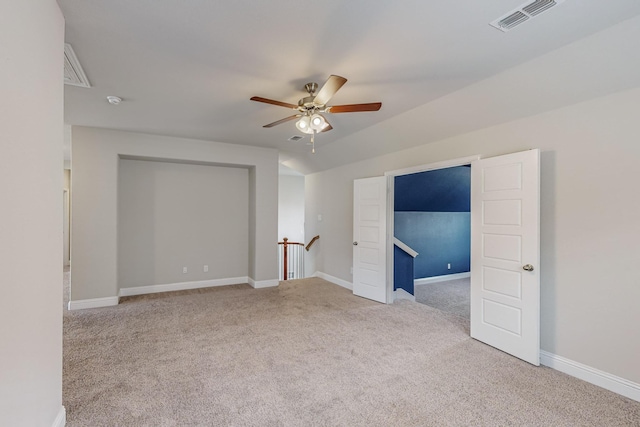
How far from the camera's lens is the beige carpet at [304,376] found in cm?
214

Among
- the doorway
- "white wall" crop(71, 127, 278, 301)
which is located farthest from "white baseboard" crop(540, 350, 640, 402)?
"white wall" crop(71, 127, 278, 301)

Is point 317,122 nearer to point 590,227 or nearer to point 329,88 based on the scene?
point 329,88

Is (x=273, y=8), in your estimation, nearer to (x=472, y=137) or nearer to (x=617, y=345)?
(x=472, y=137)

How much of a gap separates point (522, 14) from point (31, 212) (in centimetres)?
318

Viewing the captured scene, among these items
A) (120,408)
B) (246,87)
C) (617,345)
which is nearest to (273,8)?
(246,87)

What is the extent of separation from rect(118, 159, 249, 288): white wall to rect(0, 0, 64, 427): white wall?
11.9 feet

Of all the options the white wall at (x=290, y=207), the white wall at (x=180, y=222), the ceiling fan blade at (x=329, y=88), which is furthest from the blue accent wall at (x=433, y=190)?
the white wall at (x=290, y=207)

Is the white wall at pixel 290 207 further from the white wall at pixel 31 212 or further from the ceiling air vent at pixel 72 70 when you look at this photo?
the white wall at pixel 31 212

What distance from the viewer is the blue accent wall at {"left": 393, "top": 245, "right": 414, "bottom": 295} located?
16.9ft

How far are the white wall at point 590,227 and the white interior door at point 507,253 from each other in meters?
0.16

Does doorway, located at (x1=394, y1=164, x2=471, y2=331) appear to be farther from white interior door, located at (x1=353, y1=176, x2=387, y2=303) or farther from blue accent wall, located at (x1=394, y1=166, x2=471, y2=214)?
white interior door, located at (x1=353, y1=176, x2=387, y2=303)

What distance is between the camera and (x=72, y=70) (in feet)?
8.77

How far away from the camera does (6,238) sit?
1.29 meters

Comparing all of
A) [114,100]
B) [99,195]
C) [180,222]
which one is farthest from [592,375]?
[99,195]
